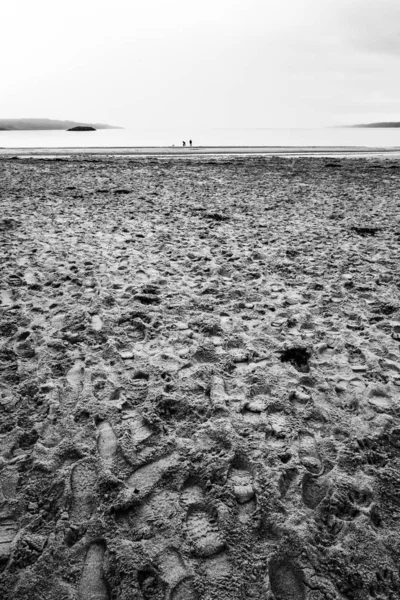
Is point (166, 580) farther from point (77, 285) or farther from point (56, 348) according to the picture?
point (77, 285)

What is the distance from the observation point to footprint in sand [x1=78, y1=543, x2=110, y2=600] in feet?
5.35

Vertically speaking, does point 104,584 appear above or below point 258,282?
below

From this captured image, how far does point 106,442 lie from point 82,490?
0.36 m

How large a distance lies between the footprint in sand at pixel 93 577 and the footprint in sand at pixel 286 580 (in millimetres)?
731

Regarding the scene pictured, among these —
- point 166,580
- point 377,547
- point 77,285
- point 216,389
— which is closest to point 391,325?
point 216,389

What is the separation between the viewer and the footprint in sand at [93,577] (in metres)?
1.63

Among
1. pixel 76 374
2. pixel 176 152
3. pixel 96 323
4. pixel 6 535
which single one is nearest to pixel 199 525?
pixel 6 535

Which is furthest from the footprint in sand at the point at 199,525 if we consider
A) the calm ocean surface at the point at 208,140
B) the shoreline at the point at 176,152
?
the calm ocean surface at the point at 208,140

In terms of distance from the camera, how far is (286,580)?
1.68m

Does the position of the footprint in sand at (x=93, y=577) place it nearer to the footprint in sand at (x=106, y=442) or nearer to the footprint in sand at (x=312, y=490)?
the footprint in sand at (x=106, y=442)

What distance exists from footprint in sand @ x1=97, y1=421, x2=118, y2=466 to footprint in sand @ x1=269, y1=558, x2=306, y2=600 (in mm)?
1054

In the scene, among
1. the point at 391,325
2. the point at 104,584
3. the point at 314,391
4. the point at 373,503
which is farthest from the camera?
the point at 391,325

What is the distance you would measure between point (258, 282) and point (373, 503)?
9.81 ft

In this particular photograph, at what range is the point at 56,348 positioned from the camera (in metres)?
3.29
